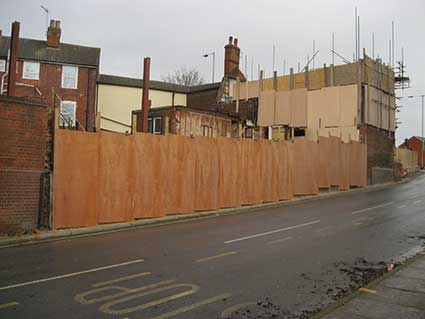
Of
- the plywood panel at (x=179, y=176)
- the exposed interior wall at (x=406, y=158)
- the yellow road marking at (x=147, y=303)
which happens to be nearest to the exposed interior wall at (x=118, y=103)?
the plywood panel at (x=179, y=176)

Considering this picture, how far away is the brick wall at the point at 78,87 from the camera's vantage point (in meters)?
34.0

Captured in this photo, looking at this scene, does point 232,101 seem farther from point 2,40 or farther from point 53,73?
point 2,40

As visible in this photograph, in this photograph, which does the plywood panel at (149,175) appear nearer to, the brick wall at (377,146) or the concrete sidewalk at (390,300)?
the concrete sidewalk at (390,300)

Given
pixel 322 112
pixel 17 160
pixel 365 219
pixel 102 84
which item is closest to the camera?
pixel 17 160

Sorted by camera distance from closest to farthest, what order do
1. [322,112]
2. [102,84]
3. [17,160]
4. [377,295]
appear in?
[377,295] → [17,160] → [322,112] → [102,84]

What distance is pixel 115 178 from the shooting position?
526 inches

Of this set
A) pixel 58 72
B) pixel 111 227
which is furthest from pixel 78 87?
pixel 111 227

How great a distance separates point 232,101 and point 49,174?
25423 mm

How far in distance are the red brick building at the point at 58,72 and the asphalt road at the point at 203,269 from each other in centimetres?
2434

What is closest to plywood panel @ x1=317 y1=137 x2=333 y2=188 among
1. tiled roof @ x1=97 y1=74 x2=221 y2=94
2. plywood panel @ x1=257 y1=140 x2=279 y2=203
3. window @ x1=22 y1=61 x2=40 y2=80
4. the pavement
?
the pavement

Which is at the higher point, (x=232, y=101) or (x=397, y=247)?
(x=232, y=101)

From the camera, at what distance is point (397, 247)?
31.0 ft

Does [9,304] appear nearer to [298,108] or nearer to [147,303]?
[147,303]

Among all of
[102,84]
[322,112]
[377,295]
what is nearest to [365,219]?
[377,295]
